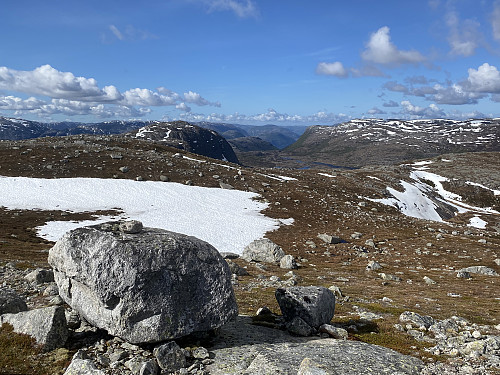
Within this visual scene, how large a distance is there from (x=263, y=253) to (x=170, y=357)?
99.2 ft

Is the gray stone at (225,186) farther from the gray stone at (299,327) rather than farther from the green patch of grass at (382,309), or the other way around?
the gray stone at (299,327)

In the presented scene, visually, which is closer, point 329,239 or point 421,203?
point 329,239

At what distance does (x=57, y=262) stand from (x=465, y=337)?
2169 centimetres

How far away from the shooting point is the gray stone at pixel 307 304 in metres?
16.8

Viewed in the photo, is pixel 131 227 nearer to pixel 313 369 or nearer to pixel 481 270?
pixel 313 369

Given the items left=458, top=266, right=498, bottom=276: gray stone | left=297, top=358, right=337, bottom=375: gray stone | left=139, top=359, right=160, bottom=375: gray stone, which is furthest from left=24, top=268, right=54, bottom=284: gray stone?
left=458, top=266, right=498, bottom=276: gray stone

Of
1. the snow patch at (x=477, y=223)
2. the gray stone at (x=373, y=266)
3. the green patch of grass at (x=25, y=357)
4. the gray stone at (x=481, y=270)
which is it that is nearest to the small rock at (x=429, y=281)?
the gray stone at (x=373, y=266)

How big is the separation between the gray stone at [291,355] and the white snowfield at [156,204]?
29223mm

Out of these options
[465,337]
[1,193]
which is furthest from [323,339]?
[1,193]

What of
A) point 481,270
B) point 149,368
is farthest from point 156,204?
point 481,270

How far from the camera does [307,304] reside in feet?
55.8

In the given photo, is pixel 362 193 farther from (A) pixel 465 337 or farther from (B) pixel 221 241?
(A) pixel 465 337

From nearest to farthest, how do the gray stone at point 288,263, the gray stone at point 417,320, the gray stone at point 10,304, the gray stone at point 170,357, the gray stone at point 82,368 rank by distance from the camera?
the gray stone at point 82,368 → the gray stone at point 170,357 → the gray stone at point 10,304 → the gray stone at point 417,320 → the gray stone at point 288,263

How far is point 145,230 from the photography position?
47.3 ft
